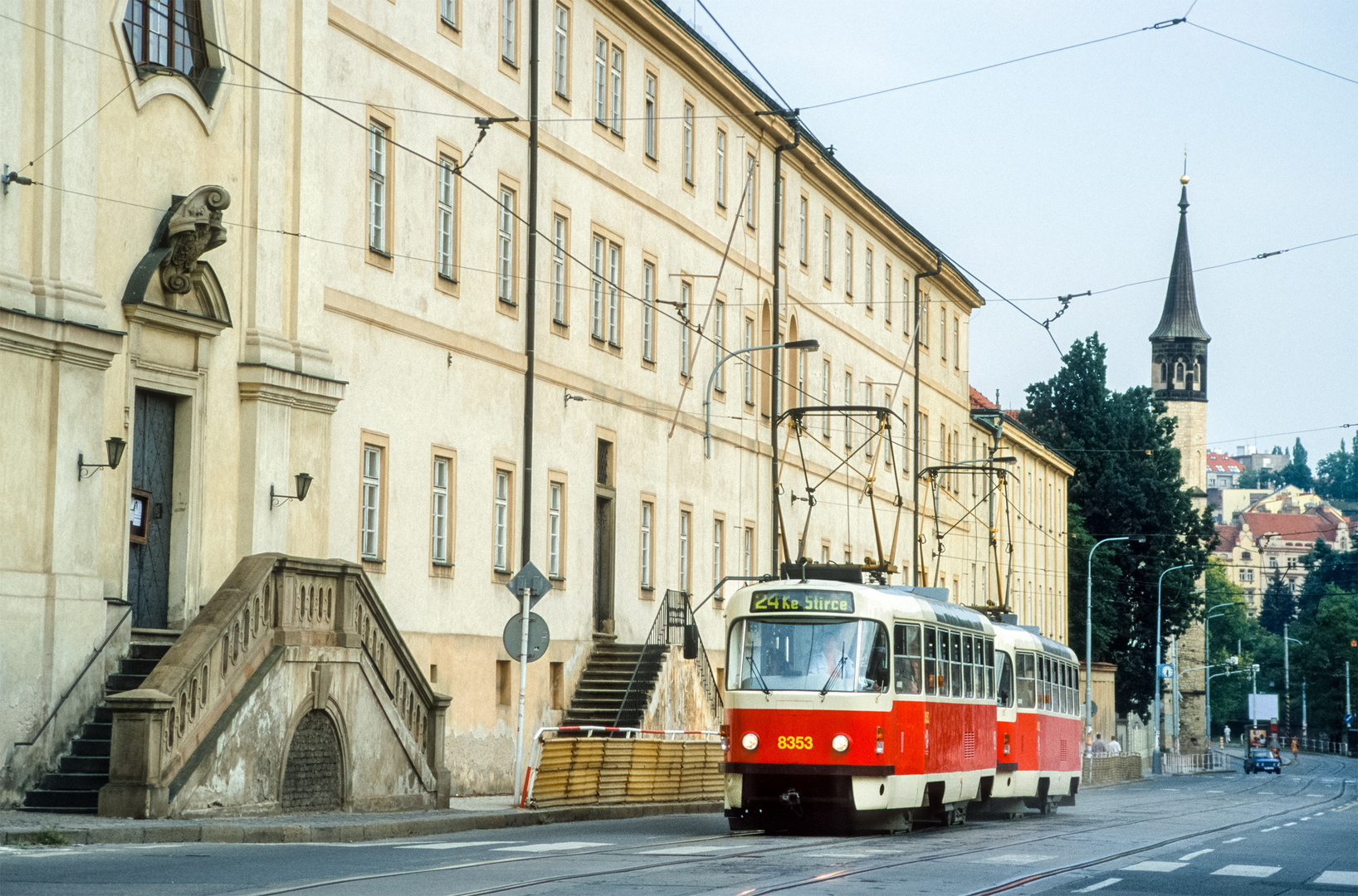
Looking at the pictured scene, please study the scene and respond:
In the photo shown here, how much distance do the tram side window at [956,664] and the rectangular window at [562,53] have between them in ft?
43.9

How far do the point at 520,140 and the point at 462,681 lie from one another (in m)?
9.33

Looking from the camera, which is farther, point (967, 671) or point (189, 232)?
point (967, 671)

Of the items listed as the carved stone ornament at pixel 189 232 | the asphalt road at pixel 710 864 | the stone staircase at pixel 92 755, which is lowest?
the asphalt road at pixel 710 864

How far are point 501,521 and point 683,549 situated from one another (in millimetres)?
9327

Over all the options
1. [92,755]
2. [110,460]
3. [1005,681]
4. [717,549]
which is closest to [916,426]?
[717,549]

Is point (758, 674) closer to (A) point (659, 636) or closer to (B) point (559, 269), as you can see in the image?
(B) point (559, 269)

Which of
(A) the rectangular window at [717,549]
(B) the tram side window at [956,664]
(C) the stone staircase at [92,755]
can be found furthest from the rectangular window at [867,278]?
(C) the stone staircase at [92,755]

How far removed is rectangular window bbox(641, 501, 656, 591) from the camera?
40375mm

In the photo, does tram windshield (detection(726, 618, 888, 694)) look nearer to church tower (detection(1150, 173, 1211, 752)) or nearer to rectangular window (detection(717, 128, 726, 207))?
rectangular window (detection(717, 128, 726, 207))

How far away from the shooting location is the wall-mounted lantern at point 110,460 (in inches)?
888

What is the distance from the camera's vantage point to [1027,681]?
116 feet

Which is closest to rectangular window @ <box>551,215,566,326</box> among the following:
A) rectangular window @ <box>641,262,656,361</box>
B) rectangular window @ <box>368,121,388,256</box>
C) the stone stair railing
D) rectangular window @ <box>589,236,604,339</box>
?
rectangular window @ <box>589,236,604,339</box>

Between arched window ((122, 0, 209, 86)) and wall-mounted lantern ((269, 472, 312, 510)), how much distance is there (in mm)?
5013

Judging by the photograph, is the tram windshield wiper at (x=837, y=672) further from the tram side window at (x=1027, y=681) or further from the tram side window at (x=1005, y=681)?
the tram side window at (x=1027, y=681)
